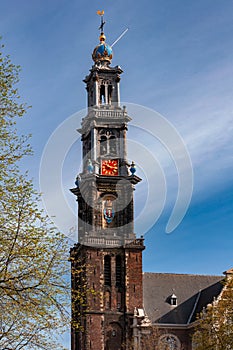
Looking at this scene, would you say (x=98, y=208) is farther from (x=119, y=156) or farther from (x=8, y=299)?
(x=8, y=299)

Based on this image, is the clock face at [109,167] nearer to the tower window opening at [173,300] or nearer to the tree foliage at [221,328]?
the tower window opening at [173,300]

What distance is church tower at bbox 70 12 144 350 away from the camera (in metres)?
73.6

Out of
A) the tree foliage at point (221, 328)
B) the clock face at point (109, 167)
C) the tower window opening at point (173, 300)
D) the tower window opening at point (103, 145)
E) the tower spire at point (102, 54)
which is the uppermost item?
the tower spire at point (102, 54)

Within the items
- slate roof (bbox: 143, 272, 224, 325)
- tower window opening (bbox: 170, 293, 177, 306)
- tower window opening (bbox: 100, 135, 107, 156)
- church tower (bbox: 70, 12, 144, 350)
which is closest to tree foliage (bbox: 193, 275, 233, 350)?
church tower (bbox: 70, 12, 144, 350)

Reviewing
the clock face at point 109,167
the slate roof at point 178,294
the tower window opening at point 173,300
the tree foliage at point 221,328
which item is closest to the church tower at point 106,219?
the clock face at point 109,167

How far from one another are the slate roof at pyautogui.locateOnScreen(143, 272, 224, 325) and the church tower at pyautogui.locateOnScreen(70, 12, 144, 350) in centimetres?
331

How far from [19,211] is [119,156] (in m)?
61.5

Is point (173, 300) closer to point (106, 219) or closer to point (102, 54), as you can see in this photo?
point (106, 219)

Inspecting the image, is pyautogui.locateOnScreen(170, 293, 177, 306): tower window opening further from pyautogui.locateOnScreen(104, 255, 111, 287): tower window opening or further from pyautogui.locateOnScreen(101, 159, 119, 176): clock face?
pyautogui.locateOnScreen(101, 159, 119, 176): clock face

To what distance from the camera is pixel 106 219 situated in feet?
260

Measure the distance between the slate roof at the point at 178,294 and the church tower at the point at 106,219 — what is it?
130 inches

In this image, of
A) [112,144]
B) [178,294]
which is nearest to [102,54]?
[112,144]

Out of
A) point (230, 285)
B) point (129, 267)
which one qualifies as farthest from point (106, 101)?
point (230, 285)

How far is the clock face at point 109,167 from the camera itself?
269ft
